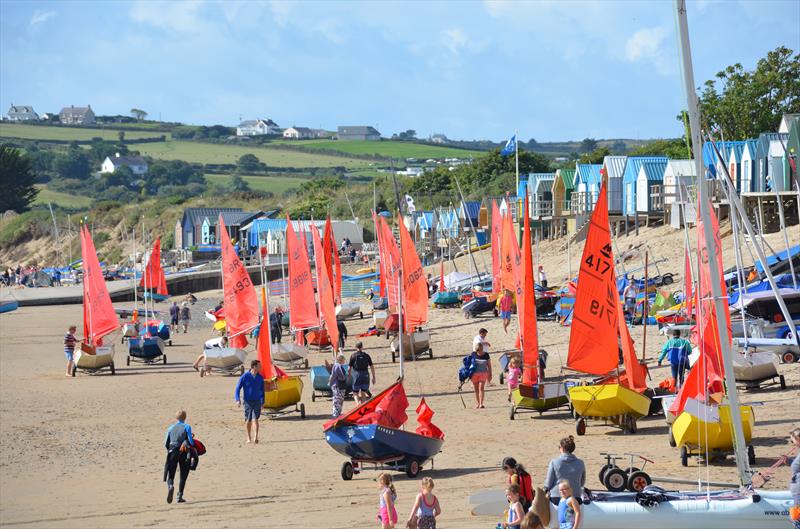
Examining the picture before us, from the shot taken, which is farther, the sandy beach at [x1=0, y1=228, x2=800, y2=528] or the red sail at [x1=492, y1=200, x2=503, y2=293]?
the red sail at [x1=492, y1=200, x2=503, y2=293]

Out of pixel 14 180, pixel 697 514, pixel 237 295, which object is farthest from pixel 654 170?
pixel 14 180

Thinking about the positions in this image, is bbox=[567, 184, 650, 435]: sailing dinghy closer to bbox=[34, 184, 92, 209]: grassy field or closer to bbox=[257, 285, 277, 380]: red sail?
bbox=[257, 285, 277, 380]: red sail

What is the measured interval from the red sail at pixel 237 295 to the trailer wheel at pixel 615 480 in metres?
16.0

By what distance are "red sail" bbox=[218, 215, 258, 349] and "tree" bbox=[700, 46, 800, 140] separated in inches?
1381

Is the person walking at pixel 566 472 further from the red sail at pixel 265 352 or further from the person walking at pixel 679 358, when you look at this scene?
the red sail at pixel 265 352

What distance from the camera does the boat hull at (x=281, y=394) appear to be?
66.4 ft

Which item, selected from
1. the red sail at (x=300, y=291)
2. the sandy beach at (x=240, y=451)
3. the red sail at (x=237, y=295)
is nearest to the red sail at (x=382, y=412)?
the sandy beach at (x=240, y=451)

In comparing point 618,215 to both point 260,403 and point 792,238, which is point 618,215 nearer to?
point 792,238

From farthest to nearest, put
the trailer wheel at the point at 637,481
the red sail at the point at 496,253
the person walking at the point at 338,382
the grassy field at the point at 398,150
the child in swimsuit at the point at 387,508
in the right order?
the grassy field at the point at 398,150, the red sail at the point at 496,253, the person walking at the point at 338,382, the trailer wheel at the point at 637,481, the child in swimsuit at the point at 387,508

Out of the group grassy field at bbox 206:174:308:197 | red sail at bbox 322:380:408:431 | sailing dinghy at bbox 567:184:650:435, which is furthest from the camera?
grassy field at bbox 206:174:308:197

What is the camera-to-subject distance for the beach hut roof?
51.7m

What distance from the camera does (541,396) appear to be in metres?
18.7

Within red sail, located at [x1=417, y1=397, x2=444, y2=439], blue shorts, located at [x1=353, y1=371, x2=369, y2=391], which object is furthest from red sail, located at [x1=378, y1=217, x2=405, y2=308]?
red sail, located at [x1=417, y1=397, x2=444, y2=439]

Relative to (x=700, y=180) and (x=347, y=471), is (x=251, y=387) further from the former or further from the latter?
(x=700, y=180)
